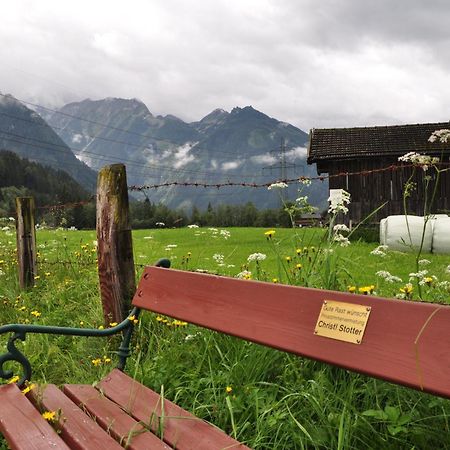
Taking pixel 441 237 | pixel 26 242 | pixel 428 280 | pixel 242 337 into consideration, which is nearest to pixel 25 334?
pixel 242 337

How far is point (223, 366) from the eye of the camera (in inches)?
118

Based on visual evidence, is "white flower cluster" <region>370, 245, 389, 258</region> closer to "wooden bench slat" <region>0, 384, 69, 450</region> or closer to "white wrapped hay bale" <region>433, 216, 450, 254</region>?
"wooden bench slat" <region>0, 384, 69, 450</region>

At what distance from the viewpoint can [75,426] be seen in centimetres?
224

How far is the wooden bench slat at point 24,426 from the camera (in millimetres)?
2047

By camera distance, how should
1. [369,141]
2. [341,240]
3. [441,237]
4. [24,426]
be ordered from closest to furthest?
[24,426] → [341,240] → [441,237] → [369,141]

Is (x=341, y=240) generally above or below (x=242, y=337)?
above

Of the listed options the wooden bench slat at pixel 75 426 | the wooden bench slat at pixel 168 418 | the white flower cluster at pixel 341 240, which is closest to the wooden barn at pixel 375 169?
the white flower cluster at pixel 341 240

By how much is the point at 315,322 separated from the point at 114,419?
40.1 inches

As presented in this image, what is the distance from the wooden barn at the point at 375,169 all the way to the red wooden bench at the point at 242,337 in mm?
18695

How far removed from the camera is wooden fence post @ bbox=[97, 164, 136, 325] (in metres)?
3.82

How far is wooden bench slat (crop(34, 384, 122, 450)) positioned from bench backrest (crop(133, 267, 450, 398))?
27.0 inches

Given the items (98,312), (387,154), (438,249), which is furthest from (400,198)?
(98,312)

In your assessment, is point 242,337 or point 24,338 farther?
point 24,338

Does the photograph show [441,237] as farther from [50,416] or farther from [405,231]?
[50,416]
